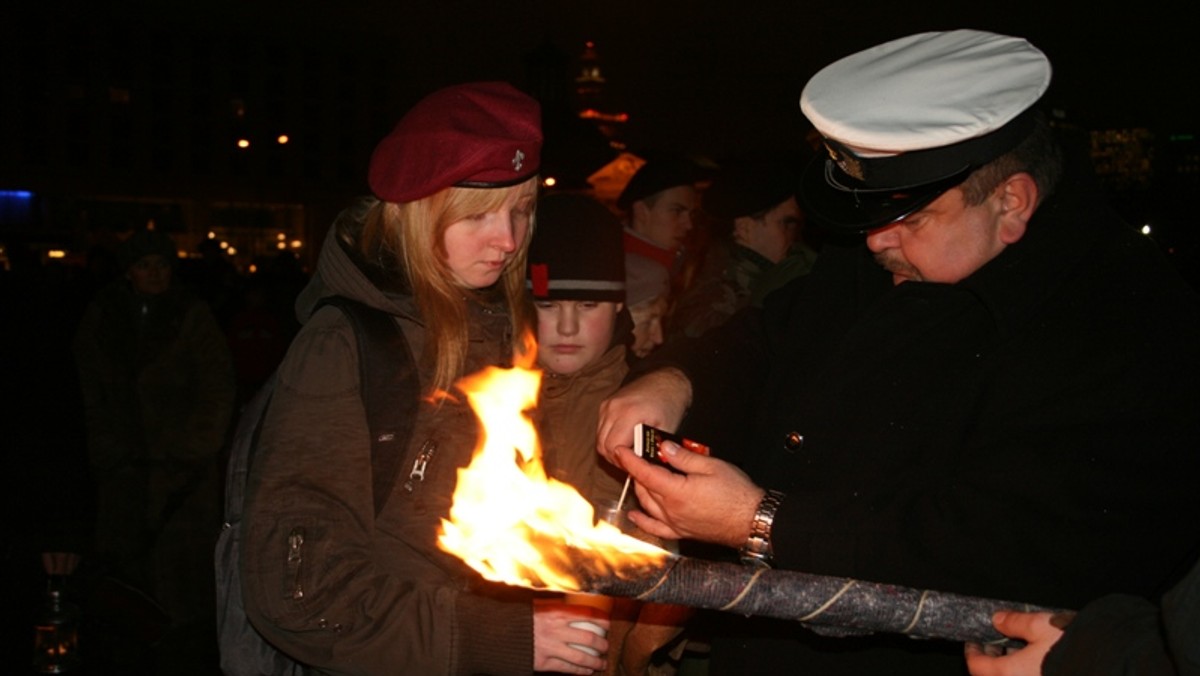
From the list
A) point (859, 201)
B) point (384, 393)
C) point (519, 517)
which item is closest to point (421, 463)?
point (384, 393)

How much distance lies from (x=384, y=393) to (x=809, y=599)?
1.21 metres

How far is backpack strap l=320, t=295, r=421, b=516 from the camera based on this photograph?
2461mm

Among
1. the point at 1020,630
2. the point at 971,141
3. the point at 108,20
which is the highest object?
the point at 971,141

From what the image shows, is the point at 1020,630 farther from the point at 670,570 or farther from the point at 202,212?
the point at 202,212

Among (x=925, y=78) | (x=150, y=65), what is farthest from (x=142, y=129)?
(x=925, y=78)

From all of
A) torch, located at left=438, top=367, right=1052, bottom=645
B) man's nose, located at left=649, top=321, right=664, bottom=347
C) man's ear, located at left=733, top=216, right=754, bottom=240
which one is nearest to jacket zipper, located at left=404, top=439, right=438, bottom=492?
torch, located at left=438, top=367, right=1052, bottom=645

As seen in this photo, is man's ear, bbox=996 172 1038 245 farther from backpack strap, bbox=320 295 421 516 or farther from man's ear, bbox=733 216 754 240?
man's ear, bbox=733 216 754 240

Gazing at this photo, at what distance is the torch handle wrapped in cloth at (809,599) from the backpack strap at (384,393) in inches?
36.2

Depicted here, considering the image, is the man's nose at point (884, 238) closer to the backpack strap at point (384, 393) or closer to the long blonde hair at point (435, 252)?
the long blonde hair at point (435, 252)

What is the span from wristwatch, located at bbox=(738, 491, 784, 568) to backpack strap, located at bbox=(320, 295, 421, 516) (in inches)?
35.0

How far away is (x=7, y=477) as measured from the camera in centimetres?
1062

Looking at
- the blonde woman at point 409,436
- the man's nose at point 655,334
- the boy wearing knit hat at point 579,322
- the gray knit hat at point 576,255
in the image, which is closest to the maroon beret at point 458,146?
the blonde woman at point 409,436

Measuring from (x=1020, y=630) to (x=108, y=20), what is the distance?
8600 cm

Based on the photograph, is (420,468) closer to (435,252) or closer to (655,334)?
(435,252)
